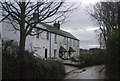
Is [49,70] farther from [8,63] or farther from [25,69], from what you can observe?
[8,63]

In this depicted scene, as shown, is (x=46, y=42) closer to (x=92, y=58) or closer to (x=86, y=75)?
(x=92, y=58)

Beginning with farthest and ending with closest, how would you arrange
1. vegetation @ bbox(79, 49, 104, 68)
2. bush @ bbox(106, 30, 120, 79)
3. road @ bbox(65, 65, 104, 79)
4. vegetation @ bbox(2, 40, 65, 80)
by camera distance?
vegetation @ bbox(79, 49, 104, 68), road @ bbox(65, 65, 104, 79), vegetation @ bbox(2, 40, 65, 80), bush @ bbox(106, 30, 120, 79)

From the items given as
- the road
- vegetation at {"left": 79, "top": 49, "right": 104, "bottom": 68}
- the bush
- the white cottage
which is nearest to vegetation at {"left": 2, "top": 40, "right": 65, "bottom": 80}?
the bush

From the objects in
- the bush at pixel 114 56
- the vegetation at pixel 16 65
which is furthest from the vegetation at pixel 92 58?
the bush at pixel 114 56

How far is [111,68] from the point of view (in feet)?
40.6

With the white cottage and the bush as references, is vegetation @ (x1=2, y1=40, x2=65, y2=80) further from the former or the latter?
the white cottage

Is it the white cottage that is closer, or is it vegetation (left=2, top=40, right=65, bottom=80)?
vegetation (left=2, top=40, right=65, bottom=80)

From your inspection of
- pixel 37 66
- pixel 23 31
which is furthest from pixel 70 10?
pixel 37 66

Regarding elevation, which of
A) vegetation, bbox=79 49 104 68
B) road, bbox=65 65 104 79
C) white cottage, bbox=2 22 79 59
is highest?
white cottage, bbox=2 22 79 59

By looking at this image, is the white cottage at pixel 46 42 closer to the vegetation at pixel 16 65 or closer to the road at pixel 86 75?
the road at pixel 86 75

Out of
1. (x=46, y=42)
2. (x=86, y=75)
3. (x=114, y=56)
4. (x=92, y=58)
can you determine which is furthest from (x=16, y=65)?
(x=46, y=42)

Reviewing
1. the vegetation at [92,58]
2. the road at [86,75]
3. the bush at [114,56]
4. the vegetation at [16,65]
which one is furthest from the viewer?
the vegetation at [92,58]

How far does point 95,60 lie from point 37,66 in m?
19.8

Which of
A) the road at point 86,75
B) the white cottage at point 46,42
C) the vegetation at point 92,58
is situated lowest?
the road at point 86,75
